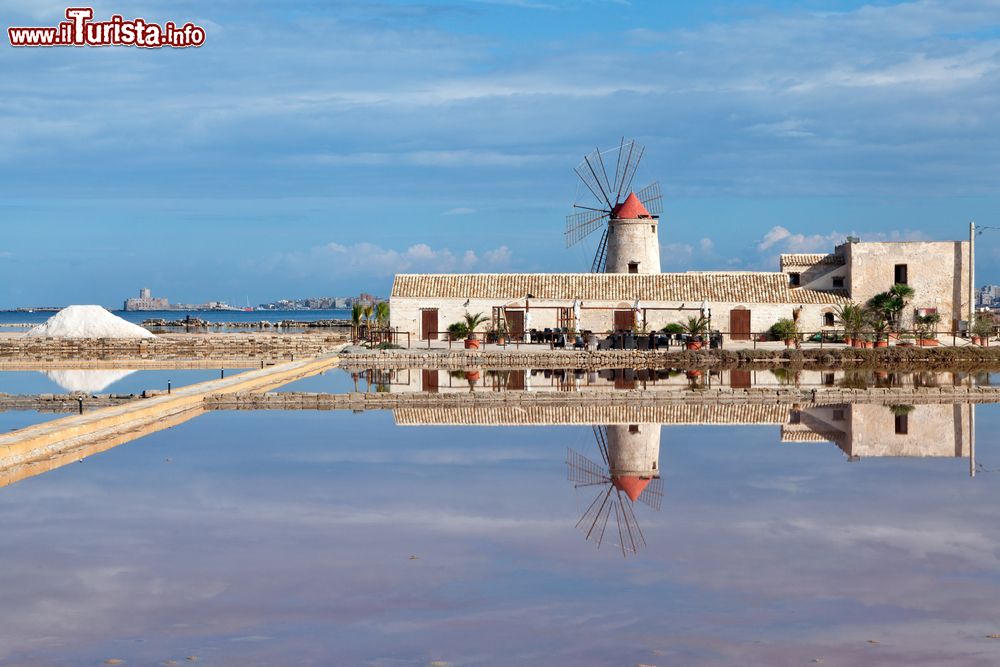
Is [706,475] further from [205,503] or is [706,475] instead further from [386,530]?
[205,503]

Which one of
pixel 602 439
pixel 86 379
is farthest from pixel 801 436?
pixel 86 379

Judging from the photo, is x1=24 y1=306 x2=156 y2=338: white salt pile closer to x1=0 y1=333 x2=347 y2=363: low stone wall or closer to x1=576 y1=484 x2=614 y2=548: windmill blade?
x1=0 y1=333 x2=347 y2=363: low stone wall

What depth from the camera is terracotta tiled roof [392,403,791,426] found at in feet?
49.1

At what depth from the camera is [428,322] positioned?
3331cm

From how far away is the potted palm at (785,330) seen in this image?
31.0 metres

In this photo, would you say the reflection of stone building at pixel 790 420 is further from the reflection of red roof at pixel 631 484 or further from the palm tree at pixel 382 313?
the palm tree at pixel 382 313

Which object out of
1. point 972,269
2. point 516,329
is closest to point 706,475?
point 516,329

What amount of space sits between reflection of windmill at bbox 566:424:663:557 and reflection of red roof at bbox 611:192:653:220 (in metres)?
24.6

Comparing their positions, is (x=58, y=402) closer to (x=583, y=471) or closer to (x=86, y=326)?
(x=583, y=471)

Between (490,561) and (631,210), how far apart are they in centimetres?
3225

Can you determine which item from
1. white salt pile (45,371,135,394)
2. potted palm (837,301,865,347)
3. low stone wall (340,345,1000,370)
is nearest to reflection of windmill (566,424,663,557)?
white salt pile (45,371,135,394)

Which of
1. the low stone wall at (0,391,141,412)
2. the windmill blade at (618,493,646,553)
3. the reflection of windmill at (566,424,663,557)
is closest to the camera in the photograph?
the windmill blade at (618,493,646,553)

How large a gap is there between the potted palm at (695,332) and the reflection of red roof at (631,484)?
1881 centimetres

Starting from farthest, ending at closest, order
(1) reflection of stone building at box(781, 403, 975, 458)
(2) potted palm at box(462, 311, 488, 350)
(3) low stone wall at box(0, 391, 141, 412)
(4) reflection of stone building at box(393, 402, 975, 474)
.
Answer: (2) potted palm at box(462, 311, 488, 350) → (3) low stone wall at box(0, 391, 141, 412) → (4) reflection of stone building at box(393, 402, 975, 474) → (1) reflection of stone building at box(781, 403, 975, 458)
